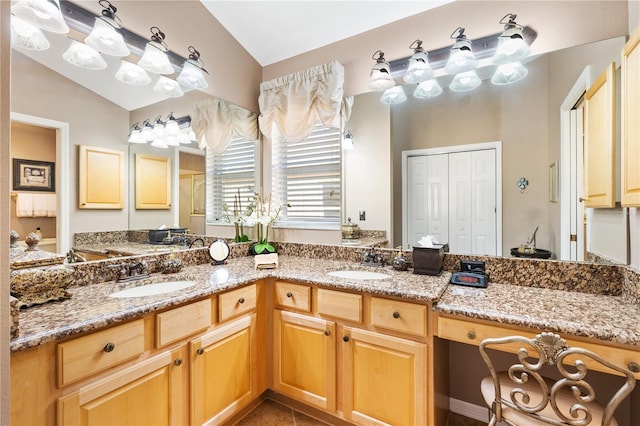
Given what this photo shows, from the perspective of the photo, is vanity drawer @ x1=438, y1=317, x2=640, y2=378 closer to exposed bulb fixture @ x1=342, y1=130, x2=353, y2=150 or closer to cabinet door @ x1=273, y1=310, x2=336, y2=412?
cabinet door @ x1=273, y1=310, x2=336, y2=412

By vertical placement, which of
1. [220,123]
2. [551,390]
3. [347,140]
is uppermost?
[220,123]

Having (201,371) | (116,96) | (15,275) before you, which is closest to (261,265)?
(201,371)

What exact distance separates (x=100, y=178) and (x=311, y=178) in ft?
4.78

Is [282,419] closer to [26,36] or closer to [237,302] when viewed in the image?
[237,302]

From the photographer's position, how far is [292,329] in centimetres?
183

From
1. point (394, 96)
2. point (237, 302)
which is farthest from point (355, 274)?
point (394, 96)

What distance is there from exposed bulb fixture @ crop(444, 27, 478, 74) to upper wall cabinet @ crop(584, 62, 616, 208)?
0.62m

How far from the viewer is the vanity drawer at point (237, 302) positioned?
1617 millimetres

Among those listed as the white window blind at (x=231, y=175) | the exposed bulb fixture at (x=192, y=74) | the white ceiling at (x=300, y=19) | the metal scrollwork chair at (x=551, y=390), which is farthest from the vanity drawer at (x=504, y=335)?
the exposed bulb fixture at (x=192, y=74)

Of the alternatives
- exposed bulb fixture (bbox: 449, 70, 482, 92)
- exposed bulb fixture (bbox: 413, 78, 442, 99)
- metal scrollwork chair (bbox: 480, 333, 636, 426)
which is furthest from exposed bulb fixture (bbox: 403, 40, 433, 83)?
metal scrollwork chair (bbox: 480, 333, 636, 426)

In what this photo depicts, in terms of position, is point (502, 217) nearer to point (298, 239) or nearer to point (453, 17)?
point (453, 17)

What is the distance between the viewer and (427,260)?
1.78m

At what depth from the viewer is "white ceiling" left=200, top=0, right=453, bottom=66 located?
2068 mm

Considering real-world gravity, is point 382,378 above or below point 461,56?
below
